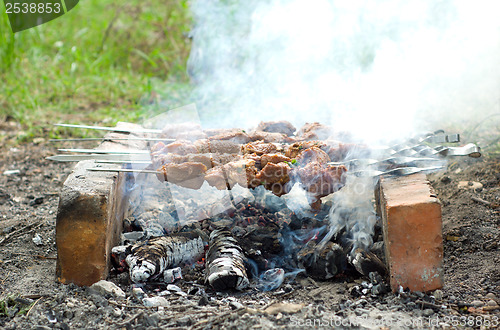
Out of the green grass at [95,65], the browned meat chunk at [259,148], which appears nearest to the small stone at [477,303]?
the browned meat chunk at [259,148]

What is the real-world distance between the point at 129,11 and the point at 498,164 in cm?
839

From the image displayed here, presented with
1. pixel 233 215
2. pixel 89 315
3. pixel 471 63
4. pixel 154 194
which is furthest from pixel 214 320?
pixel 471 63

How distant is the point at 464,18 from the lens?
6066 mm

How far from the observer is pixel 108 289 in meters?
3.12

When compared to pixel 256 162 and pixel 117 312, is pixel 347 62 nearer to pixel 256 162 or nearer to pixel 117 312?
pixel 256 162

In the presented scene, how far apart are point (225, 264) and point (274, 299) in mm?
427

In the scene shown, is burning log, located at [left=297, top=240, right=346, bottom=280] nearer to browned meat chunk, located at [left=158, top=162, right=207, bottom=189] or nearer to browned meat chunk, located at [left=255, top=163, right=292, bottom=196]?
browned meat chunk, located at [left=255, top=163, right=292, bottom=196]

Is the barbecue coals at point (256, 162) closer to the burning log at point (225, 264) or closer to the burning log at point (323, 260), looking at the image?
the burning log at point (323, 260)

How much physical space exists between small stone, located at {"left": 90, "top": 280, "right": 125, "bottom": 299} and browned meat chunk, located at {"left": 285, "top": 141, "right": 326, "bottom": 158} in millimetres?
A: 1615

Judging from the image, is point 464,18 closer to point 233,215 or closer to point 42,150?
point 233,215

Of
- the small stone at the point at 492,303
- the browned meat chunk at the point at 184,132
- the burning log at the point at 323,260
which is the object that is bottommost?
the small stone at the point at 492,303

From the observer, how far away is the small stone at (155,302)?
3039mm

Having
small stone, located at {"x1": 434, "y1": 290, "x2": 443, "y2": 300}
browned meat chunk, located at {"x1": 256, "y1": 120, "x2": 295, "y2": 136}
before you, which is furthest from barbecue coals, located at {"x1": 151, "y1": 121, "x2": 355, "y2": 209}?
small stone, located at {"x1": 434, "y1": 290, "x2": 443, "y2": 300}

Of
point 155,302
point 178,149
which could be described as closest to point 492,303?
point 155,302
